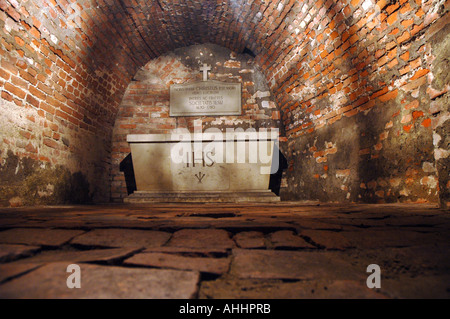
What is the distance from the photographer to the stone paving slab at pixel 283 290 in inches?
21.4

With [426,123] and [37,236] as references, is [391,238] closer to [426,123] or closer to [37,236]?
[37,236]

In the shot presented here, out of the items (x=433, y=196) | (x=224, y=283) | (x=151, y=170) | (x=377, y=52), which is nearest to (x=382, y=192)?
(x=433, y=196)

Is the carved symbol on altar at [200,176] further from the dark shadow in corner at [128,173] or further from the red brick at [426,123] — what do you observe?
the red brick at [426,123]

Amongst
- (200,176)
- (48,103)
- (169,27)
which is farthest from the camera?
(169,27)

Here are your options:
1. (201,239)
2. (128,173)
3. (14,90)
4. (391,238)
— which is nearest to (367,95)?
(391,238)

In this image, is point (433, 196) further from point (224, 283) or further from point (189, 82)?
point (189, 82)

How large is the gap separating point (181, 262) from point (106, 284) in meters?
0.23

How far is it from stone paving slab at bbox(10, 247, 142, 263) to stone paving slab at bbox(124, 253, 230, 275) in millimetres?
56

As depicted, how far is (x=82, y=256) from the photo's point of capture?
2.56 ft

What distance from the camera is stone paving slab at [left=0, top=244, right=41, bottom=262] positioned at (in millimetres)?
740

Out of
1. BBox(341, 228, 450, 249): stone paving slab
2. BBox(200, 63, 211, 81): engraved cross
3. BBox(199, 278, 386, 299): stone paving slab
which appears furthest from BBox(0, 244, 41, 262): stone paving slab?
BBox(200, 63, 211, 81): engraved cross

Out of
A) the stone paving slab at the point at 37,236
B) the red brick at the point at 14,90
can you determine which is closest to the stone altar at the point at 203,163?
the red brick at the point at 14,90

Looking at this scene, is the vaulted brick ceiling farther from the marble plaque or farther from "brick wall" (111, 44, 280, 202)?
the marble plaque

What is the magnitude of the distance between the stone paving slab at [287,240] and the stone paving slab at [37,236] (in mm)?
865
